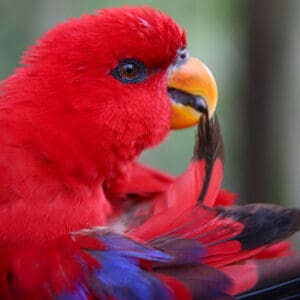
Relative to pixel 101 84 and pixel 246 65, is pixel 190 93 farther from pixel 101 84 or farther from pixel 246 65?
pixel 246 65

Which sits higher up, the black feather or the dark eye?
the dark eye

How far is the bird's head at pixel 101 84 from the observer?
1.11m

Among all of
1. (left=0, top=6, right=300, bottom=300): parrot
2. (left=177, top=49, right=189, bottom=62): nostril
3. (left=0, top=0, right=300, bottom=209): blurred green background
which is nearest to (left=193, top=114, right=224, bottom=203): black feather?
(left=0, top=6, right=300, bottom=300): parrot

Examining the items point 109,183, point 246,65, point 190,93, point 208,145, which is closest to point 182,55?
point 190,93

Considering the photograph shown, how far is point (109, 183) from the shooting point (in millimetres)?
1248

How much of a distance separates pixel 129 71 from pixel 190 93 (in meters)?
0.15

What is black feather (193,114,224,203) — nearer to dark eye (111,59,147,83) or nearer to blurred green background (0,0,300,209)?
dark eye (111,59,147,83)

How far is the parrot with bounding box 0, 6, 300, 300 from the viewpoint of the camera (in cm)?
105

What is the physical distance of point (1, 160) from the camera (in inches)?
42.8

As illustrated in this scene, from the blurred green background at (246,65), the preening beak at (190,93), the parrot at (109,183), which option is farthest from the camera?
the blurred green background at (246,65)

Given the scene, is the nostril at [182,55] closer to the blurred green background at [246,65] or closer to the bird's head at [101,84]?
the bird's head at [101,84]

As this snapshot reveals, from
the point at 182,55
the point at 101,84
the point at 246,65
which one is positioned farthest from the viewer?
the point at 246,65

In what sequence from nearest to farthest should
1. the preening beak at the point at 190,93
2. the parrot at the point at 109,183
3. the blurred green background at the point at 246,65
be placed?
the parrot at the point at 109,183 < the preening beak at the point at 190,93 < the blurred green background at the point at 246,65

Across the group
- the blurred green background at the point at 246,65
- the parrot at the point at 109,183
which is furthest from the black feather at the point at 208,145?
the blurred green background at the point at 246,65
